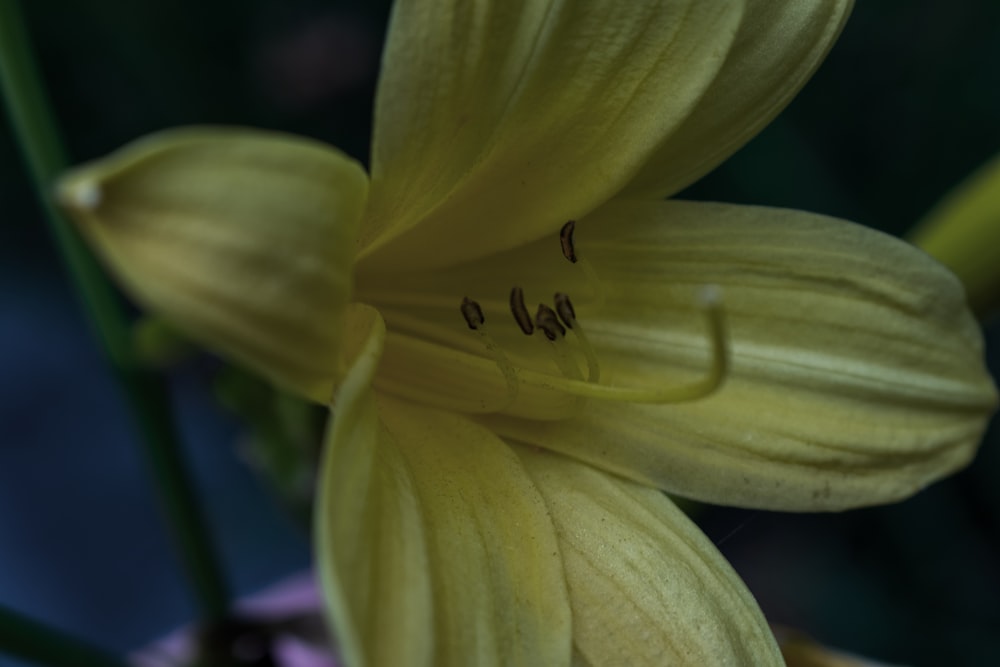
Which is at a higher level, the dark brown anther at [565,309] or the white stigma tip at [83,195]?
the white stigma tip at [83,195]

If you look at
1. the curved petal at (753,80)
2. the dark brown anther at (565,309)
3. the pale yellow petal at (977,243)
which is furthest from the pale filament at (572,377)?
the pale yellow petal at (977,243)

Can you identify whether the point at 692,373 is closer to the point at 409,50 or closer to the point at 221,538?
the point at 409,50

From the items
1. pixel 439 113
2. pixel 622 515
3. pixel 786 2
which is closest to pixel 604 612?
pixel 622 515

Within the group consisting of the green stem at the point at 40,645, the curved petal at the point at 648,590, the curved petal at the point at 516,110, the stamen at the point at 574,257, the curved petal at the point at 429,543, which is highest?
the curved petal at the point at 516,110

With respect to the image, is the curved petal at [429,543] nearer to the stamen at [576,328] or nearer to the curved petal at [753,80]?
the stamen at [576,328]

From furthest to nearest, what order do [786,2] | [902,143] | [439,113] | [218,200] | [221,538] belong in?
1. [902,143]
2. [221,538]
3. [786,2]
4. [439,113]
5. [218,200]

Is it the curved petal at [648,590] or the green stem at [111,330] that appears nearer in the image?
the curved petal at [648,590]

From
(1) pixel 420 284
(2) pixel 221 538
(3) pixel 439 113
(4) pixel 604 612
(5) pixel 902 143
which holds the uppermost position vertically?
(3) pixel 439 113
